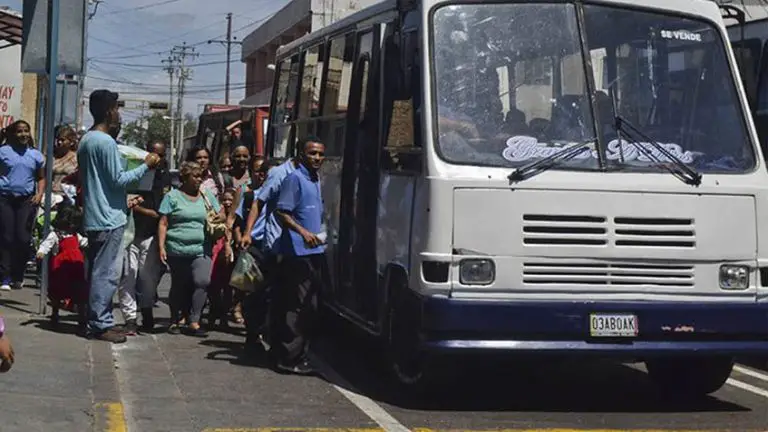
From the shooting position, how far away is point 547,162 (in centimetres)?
800

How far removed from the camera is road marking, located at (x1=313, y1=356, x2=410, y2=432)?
25.1 feet

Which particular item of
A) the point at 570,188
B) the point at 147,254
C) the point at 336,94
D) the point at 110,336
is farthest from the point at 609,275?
the point at 147,254

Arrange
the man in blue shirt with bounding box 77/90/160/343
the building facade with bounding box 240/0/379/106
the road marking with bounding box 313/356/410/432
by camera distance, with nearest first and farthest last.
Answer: the road marking with bounding box 313/356/410/432 → the man in blue shirt with bounding box 77/90/160/343 → the building facade with bounding box 240/0/379/106

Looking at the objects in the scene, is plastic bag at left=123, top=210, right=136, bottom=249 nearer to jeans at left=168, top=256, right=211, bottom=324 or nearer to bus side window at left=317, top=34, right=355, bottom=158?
jeans at left=168, top=256, right=211, bottom=324

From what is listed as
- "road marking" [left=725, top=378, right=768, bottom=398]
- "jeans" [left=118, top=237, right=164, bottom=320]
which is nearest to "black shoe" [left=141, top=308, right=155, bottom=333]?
"jeans" [left=118, top=237, right=164, bottom=320]

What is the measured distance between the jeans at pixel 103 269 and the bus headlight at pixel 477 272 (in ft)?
11.5

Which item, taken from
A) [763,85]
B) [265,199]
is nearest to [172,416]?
[265,199]

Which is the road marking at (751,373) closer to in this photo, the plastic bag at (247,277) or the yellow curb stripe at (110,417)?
the plastic bag at (247,277)

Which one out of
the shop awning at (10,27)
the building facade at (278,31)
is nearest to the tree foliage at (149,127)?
the building facade at (278,31)

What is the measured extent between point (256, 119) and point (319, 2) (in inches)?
1002

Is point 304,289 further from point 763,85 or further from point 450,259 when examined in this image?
point 763,85

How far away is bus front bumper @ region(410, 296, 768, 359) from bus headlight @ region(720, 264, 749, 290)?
5.0 inches

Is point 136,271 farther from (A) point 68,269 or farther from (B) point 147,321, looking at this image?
(A) point 68,269

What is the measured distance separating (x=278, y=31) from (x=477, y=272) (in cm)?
4987
